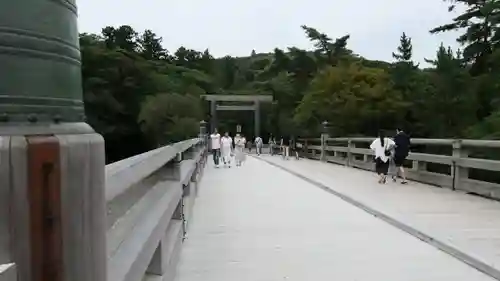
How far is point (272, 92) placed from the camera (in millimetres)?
56688

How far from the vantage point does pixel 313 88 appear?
38.5 metres

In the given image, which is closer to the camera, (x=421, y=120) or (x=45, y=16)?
(x=45, y=16)

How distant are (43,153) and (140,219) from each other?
2371 millimetres

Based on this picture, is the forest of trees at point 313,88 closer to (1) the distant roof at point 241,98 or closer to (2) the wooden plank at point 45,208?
(1) the distant roof at point 241,98

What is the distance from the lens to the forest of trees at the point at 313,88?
24922 millimetres

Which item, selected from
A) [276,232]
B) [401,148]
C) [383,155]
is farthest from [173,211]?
[383,155]

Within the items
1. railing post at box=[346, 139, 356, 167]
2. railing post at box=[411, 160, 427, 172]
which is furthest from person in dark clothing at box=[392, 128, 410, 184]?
railing post at box=[346, 139, 356, 167]

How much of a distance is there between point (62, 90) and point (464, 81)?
25.2 m

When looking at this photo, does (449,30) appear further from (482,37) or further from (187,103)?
(187,103)

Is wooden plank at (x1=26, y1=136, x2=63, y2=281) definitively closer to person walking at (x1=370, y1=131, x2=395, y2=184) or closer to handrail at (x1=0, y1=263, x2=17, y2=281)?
handrail at (x1=0, y1=263, x2=17, y2=281)

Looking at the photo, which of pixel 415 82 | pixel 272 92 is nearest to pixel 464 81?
pixel 415 82

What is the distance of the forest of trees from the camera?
24.9m

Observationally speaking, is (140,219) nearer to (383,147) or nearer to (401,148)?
(401,148)

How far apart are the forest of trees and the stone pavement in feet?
18.7
